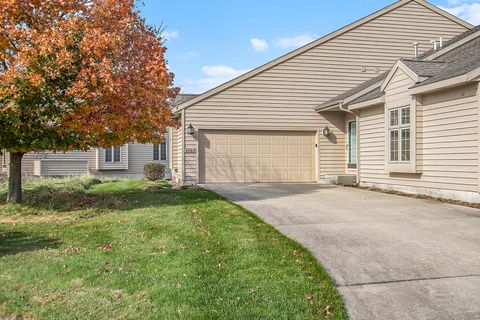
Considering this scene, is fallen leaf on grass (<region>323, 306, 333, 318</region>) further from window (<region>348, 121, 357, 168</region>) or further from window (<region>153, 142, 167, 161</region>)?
window (<region>153, 142, 167, 161</region>)

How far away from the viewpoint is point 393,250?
5832 mm

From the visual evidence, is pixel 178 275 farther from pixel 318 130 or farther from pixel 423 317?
pixel 318 130

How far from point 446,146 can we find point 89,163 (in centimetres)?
2019

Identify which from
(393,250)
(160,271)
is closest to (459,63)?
(393,250)

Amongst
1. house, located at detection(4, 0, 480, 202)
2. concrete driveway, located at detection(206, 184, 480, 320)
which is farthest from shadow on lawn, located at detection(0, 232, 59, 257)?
house, located at detection(4, 0, 480, 202)

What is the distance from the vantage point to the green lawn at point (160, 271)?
4.05 metres

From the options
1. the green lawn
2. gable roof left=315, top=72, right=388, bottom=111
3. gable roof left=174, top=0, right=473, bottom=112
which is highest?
gable roof left=174, top=0, right=473, bottom=112

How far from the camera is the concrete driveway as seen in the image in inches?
163

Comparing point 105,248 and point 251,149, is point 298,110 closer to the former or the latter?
point 251,149

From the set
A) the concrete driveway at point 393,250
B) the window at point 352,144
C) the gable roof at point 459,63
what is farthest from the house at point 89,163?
the concrete driveway at point 393,250

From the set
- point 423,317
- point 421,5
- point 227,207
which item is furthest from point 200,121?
point 423,317

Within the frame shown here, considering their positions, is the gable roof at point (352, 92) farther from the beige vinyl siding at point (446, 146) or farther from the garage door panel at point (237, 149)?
the garage door panel at point (237, 149)

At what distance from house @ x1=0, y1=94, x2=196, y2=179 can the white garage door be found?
914 centimetres

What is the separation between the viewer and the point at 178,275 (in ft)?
16.0
